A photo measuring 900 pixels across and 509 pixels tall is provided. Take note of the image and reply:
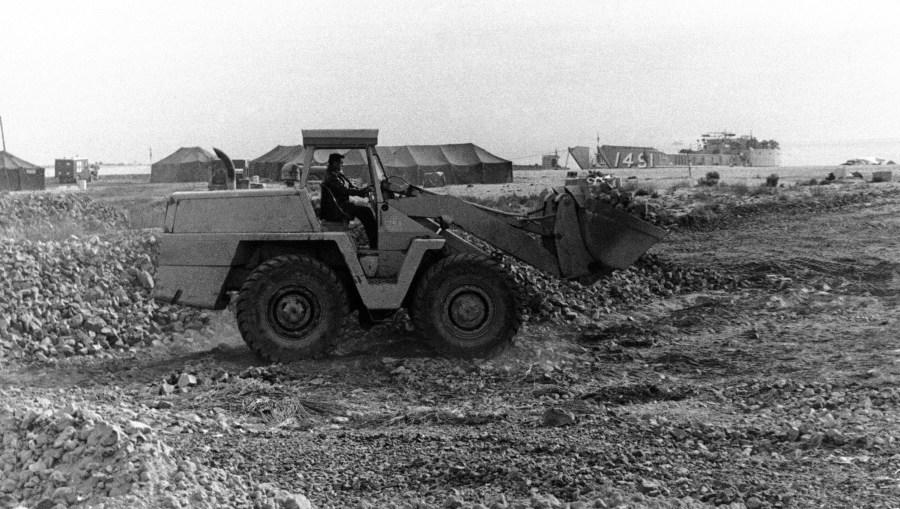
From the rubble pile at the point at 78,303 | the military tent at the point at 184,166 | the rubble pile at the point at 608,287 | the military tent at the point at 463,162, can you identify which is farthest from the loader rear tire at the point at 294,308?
the military tent at the point at 184,166

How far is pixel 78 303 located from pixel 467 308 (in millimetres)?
4485

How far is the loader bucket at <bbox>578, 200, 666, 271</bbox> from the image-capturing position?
9578mm

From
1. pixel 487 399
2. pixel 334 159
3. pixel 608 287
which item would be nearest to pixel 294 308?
pixel 334 159

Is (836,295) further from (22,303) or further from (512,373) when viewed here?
(22,303)

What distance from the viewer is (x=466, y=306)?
29.5 feet

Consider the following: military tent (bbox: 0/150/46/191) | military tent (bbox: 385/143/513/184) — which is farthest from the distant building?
military tent (bbox: 0/150/46/191)

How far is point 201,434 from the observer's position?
21.1 ft

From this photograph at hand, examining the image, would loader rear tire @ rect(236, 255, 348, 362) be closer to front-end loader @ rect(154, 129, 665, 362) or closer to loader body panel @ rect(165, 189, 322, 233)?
front-end loader @ rect(154, 129, 665, 362)

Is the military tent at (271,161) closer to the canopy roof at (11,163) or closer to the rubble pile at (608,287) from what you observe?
the canopy roof at (11,163)

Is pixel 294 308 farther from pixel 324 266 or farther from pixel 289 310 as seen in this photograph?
pixel 324 266

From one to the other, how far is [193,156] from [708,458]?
4349 centimetres

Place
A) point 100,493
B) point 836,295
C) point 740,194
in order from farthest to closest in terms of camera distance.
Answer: point 740,194 < point 836,295 < point 100,493

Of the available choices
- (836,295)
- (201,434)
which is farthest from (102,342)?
(836,295)

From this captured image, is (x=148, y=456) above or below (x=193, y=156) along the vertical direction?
below
